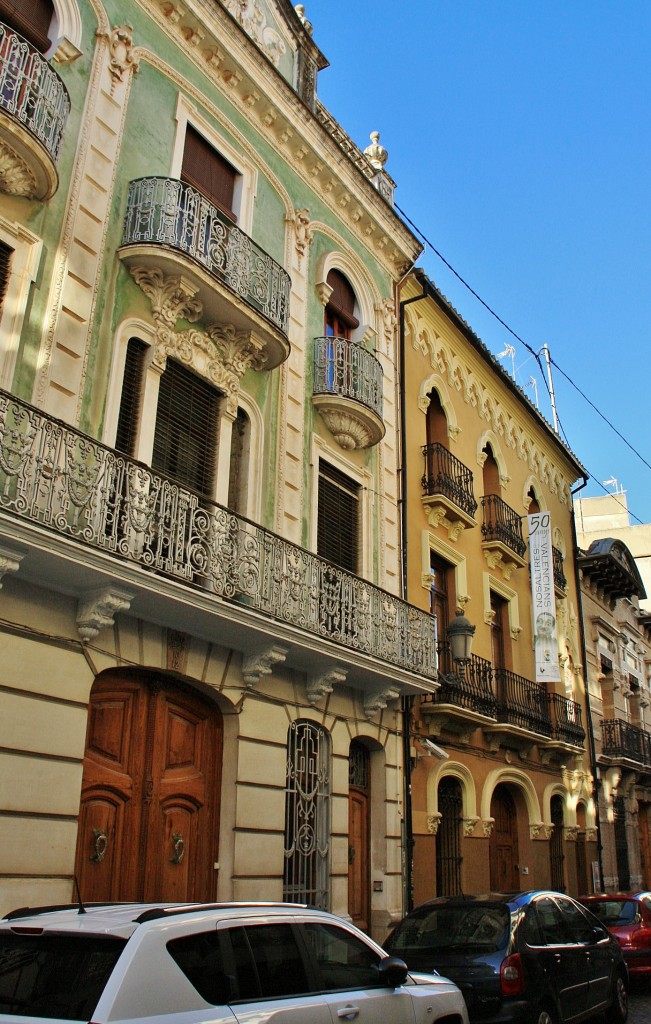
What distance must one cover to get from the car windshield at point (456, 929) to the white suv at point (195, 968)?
2428mm

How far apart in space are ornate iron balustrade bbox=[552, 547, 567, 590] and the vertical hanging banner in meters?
2.17

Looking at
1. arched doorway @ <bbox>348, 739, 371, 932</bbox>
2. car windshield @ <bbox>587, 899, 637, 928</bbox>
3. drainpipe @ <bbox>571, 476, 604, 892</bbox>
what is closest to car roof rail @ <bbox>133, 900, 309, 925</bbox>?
arched doorway @ <bbox>348, 739, 371, 932</bbox>

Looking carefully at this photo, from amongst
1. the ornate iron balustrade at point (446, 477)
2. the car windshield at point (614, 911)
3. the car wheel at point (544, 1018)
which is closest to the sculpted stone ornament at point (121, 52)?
the ornate iron balustrade at point (446, 477)

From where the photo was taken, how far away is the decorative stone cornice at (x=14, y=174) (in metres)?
9.09

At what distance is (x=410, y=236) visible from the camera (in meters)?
17.4

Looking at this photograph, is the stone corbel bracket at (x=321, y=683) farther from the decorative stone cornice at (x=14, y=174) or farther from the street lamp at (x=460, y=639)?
the decorative stone cornice at (x=14, y=174)

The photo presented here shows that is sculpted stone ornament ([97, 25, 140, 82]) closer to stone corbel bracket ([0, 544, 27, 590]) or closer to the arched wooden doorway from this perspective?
stone corbel bracket ([0, 544, 27, 590])

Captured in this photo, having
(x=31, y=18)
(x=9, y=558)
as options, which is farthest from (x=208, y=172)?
(x=9, y=558)

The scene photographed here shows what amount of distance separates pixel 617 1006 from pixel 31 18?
1304 centimetres

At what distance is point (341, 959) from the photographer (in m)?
5.53

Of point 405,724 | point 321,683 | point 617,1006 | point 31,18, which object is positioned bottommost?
point 617,1006

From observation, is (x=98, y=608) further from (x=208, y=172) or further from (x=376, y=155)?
(x=376, y=155)

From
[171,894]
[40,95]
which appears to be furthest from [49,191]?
[171,894]

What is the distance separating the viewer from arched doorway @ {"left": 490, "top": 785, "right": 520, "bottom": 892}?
17345 mm
